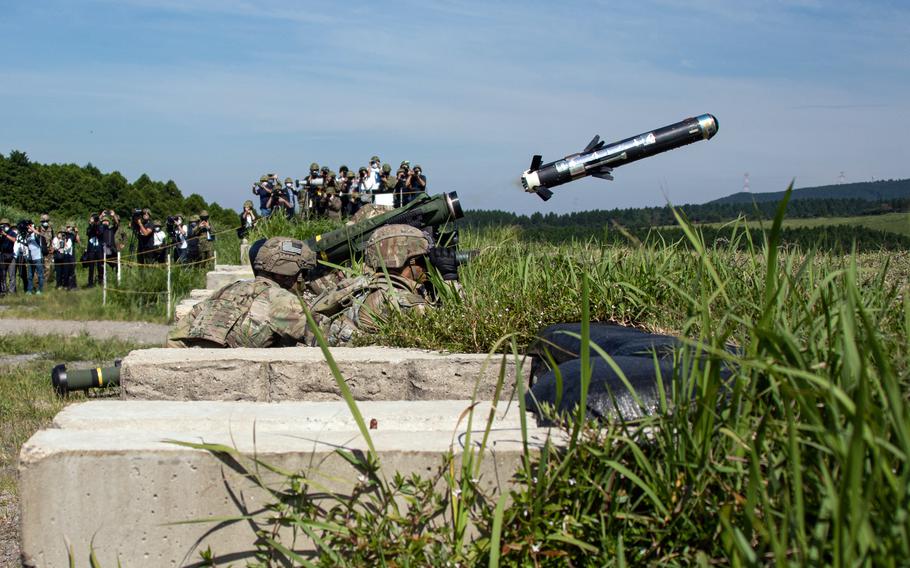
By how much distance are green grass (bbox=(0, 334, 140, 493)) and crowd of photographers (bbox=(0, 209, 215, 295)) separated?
20.1ft

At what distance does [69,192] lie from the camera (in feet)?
92.4

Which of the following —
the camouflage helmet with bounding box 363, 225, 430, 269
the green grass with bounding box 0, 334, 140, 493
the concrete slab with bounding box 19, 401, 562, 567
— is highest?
the camouflage helmet with bounding box 363, 225, 430, 269

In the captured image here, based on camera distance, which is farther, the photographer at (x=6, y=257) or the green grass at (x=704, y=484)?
the photographer at (x=6, y=257)

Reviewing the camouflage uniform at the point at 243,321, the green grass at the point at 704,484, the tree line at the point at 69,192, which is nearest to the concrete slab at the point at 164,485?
the green grass at the point at 704,484

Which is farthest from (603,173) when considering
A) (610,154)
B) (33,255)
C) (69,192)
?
(69,192)

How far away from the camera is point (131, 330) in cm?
1337

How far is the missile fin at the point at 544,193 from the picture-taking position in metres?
8.38

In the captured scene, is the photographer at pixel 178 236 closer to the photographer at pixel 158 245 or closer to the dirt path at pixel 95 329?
the photographer at pixel 158 245

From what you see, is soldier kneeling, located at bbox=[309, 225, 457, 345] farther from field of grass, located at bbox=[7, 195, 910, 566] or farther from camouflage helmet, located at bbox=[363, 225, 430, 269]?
field of grass, located at bbox=[7, 195, 910, 566]

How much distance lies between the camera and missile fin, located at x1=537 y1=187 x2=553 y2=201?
838 centimetres

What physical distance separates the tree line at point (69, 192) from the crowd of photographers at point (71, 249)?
903 centimetres

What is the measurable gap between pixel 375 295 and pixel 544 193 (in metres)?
2.80

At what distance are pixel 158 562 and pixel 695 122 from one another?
6.80m

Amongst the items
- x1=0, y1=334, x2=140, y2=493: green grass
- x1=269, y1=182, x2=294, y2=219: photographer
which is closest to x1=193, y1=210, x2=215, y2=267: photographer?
x1=269, y1=182, x2=294, y2=219: photographer
